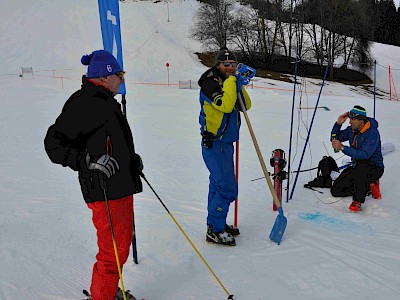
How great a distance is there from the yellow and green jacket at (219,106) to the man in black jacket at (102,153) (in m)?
1.17

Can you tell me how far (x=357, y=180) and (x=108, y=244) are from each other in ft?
12.5

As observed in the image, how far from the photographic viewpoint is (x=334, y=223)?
15.3 feet

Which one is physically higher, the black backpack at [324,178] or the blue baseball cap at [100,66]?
the blue baseball cap at [100,66]

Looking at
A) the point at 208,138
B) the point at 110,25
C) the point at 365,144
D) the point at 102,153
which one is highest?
the point at 110,25

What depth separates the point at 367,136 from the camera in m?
5.21

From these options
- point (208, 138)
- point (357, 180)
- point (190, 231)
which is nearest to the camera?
point (208, 138)

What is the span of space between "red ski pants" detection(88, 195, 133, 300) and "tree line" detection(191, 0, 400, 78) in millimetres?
31258

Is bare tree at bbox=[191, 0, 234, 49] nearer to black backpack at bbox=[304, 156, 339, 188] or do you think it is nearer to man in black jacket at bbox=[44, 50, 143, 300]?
black backpack at bbox=[304, 156, 339, 188]

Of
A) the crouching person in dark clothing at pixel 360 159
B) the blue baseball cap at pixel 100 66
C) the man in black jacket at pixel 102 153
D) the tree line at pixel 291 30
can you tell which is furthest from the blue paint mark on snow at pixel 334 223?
the tree line at pixel 291 30

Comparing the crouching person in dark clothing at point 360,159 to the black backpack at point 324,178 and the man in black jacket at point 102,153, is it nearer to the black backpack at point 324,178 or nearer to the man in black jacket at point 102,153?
the black backpack at point 324,178

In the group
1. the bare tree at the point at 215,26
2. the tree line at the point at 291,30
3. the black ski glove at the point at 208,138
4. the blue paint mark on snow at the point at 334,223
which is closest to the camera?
the black ski glove at the point at 208,138

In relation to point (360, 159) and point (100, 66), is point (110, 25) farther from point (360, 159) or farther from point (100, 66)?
point (360, 159)

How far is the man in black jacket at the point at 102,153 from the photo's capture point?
248 cm

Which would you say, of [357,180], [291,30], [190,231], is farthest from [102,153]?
[291,30]
